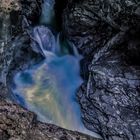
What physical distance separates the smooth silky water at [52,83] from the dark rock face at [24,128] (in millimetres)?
2555

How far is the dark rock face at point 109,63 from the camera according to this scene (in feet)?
21.9

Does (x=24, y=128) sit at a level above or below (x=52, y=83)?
above

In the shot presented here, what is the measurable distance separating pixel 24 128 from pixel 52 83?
3735 millimetres

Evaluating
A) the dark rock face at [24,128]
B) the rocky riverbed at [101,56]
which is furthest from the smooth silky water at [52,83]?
the dark rock face at [24,128]

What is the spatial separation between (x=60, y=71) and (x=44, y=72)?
41cm

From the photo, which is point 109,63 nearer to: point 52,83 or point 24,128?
point 52,83

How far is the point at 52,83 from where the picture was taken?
770 cm

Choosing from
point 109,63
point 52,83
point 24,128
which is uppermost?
point 24,128

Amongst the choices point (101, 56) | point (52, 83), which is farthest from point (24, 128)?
point (101, 56)

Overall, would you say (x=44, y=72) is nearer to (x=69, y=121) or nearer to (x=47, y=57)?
(x=47, y=57)

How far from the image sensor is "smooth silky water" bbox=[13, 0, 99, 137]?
7.04m

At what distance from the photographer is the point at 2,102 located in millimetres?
4449

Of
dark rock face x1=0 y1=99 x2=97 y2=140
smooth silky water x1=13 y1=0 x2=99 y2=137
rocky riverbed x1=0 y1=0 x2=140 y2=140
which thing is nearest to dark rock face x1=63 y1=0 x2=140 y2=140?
rocky riverbed x1=0 y1=0 x2=140 y2=140

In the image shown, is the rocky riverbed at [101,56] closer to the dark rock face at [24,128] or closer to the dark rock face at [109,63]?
the dark rock face at [109,63]
